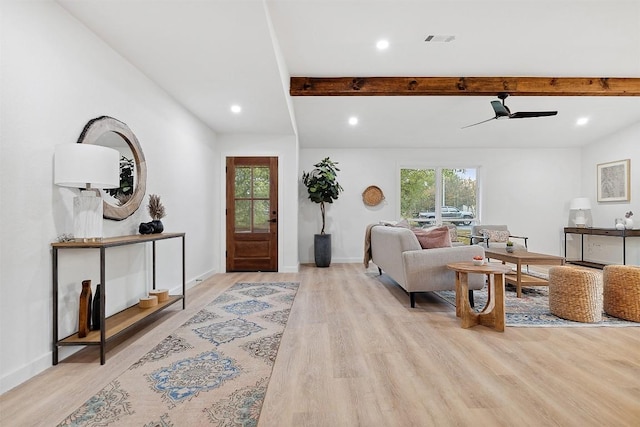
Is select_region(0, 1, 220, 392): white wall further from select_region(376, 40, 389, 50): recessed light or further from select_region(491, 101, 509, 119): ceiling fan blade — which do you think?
select_region(491, 101, 509, 119): ceiling fan blade

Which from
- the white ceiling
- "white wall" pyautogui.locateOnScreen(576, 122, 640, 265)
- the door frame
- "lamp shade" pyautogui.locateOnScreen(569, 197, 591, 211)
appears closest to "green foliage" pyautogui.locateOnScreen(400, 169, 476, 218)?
the white ceiling

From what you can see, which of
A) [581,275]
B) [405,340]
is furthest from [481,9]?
[405,340]

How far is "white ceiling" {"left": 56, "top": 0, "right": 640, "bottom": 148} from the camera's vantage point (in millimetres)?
2619

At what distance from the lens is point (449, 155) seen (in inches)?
281

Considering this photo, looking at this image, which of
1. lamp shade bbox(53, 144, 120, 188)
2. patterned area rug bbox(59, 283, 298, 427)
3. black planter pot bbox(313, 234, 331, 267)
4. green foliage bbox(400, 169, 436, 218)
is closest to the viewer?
patterned area rug bbox(59, 283, 298, 427)

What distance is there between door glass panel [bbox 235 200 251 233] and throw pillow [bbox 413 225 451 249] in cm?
313

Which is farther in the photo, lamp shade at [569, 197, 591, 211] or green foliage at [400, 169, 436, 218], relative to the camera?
green foliage at [400, 169, 436, 218]

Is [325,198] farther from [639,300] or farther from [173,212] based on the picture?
[639,300]

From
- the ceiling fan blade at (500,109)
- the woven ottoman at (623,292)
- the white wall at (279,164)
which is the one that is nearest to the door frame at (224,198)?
the white wall at (279,164)

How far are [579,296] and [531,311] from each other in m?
0.46

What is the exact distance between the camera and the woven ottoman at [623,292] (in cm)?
307

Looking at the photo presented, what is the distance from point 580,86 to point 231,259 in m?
5.97

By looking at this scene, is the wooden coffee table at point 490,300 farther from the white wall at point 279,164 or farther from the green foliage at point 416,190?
the green foliage at point 416,190

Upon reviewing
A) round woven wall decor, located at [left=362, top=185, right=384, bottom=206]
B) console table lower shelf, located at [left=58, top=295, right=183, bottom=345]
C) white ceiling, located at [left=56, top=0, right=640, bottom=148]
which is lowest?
console table lower shelf, located at [left=58, top=295, right=183, bottom=345]
